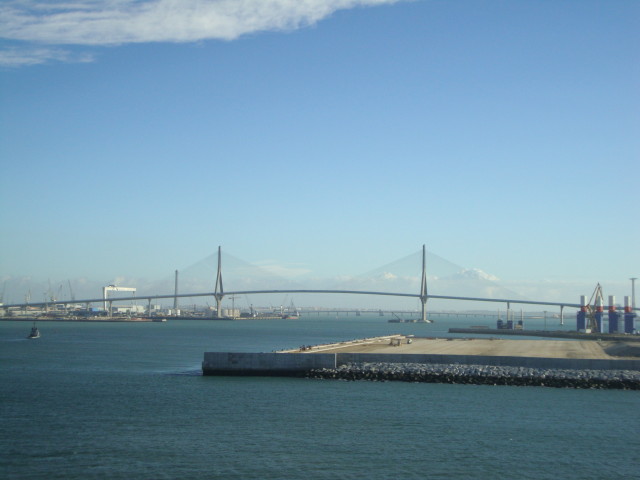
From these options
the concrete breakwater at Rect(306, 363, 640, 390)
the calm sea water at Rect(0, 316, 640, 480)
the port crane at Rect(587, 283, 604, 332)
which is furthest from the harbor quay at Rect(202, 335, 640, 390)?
the port crane at Rect(587, 283, 604, 332)

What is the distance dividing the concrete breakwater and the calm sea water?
848 mm

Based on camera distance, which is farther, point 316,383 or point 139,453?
point 316,383

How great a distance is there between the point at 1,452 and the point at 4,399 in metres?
8.36

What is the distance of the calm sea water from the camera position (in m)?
15.1

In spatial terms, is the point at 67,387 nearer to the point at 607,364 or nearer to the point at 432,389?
the point at 432,389

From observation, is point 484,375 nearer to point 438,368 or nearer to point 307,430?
point 438,368

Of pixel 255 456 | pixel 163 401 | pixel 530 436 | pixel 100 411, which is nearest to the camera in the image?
pixel 255 456

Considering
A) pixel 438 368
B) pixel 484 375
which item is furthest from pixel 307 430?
pixel 438 368

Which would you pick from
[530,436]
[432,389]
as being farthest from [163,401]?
[530,436]

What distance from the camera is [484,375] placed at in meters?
27.9

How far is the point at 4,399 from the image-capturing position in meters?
23.8

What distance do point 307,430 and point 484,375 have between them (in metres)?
11.3

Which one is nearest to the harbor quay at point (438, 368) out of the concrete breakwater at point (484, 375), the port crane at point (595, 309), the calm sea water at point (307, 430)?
the concrete breakwater at point (484, 375)

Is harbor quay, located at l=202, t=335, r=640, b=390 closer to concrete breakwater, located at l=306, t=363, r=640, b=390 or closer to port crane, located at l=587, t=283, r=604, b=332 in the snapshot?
concrete breakwater, located at l=306, t=363, r=640, b=390
